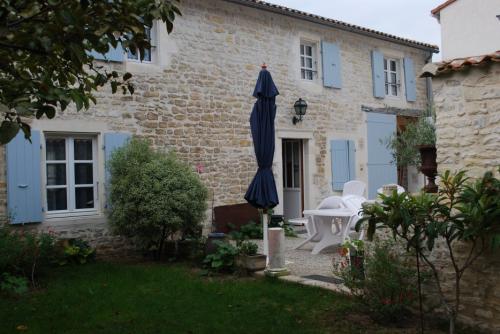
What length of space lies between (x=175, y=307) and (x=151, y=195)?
2287 mm

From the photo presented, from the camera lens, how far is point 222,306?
16.8ft

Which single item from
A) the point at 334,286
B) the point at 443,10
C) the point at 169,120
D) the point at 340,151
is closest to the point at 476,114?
the point at 334,286

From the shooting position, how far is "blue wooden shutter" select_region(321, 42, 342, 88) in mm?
11047

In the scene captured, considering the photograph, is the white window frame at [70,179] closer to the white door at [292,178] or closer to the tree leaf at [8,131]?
the white door at [292,178]

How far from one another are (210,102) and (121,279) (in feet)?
13.3

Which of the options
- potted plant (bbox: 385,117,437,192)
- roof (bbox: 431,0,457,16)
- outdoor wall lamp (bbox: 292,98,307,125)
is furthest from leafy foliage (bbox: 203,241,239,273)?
roof (bbox: 431,0,457,16)

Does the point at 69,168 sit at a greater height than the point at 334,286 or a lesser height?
greater

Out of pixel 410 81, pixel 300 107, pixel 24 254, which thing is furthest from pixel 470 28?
pixel 24 254

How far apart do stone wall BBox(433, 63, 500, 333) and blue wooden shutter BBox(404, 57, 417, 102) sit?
8493mm

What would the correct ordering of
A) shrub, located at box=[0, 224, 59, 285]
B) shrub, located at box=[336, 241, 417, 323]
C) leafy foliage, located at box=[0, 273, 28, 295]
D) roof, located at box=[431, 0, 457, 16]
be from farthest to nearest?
roof, located at box=[431, 0, 457, 16], shrub, located at box=[0, 224, 59, 285], leafy foliage, located at box=[0, 273, 28, 295], shrub, located at box=[336, 241, 417, 323]

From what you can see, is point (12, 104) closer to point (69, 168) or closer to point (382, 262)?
point (382, 262)

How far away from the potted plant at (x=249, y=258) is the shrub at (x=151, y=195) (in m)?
1.12

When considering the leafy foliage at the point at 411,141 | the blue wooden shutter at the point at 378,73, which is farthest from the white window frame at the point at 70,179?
the blue wooden shutter at the point at 378,73

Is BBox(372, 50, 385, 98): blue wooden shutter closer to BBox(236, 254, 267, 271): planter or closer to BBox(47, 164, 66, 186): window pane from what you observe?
BBox(236, 254, 267, 271): planter
